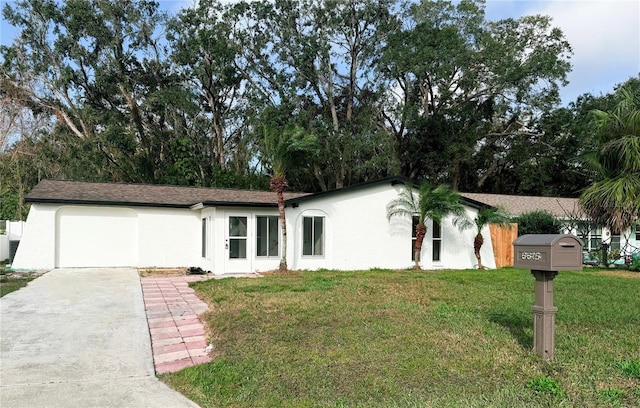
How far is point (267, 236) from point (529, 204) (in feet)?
48.7

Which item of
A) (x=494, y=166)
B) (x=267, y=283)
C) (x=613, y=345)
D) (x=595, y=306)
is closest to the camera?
(x=613, y=345)

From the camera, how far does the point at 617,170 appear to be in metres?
15.3

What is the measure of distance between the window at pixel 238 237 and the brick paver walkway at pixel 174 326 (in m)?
3.16

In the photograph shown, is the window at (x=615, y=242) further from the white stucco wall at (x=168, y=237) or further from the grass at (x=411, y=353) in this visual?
the white stucco wall at (x=168, y=237)

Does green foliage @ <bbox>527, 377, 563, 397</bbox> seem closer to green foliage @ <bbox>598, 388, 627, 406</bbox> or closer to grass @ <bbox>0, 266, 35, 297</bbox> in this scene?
green foliage @ <bbox>598, 388, 627, 406</bbox>

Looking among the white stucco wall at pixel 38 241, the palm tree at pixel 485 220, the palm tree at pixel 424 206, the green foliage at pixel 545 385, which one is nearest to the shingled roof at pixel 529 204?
the palm tree at pixel 485 220

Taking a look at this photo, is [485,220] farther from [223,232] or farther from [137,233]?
[137,233]

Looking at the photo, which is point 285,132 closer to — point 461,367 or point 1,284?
point 1,284

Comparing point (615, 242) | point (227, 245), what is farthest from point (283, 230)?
point (615, 242)

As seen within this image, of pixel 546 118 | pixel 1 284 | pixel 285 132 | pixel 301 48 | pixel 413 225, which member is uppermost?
pixel 301 48

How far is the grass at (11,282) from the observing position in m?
10.4

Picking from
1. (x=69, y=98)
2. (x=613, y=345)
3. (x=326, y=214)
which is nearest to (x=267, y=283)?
(x=326, y=214)

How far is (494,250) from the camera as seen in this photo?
1756 centimetres

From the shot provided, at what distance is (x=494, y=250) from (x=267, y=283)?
1006cm
